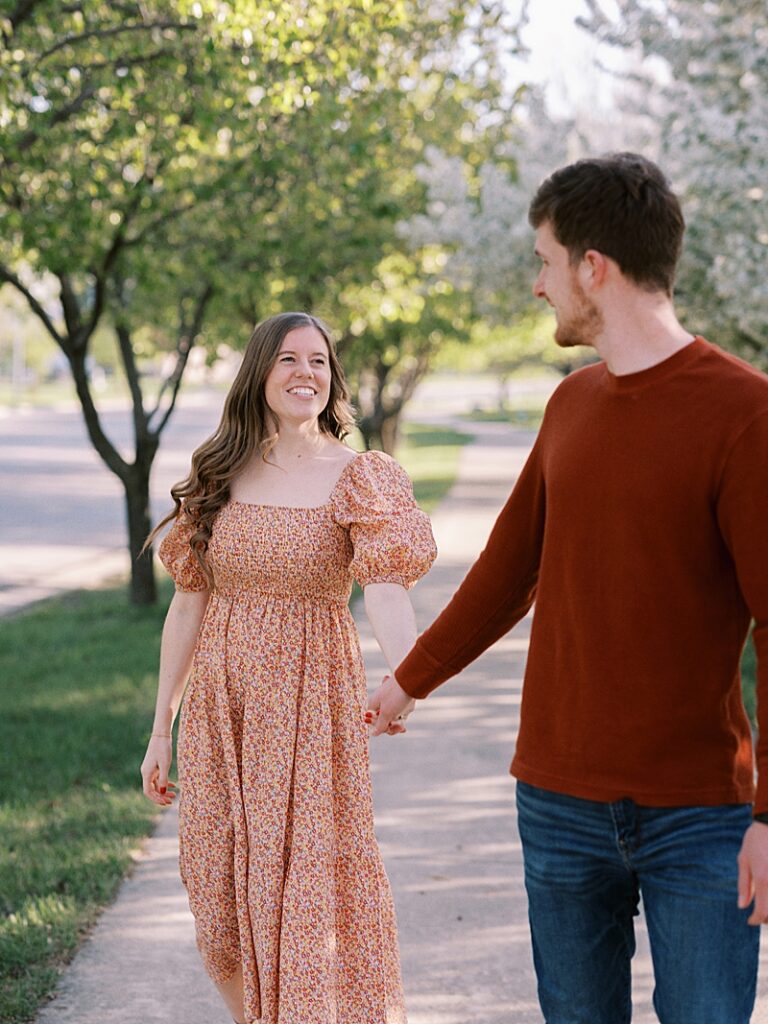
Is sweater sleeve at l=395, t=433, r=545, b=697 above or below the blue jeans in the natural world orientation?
above

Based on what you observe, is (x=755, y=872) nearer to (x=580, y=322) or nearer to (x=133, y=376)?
(x=580, y=322)

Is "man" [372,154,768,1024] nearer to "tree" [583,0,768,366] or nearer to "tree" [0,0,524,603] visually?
"tree" [0,0,524,603]

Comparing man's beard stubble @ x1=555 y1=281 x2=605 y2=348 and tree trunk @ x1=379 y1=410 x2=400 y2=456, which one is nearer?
man's beard stubble @ x1=555 y1=281 x2=605 y2=348

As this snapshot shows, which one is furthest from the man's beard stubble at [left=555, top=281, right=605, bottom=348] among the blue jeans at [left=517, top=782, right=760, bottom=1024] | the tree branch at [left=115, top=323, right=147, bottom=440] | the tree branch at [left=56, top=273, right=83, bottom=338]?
the tree branch at [left=115, top=323, right=147, bottom=440]

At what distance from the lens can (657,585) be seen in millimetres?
2318

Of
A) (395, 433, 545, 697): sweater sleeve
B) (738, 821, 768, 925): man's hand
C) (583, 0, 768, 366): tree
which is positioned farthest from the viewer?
(583, 0, 768, 366): tree

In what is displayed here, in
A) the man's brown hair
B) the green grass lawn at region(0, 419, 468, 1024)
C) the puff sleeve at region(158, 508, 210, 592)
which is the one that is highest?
the man's brown hair

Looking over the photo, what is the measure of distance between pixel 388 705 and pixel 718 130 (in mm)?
7295

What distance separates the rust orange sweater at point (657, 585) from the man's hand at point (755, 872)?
57 millimetres

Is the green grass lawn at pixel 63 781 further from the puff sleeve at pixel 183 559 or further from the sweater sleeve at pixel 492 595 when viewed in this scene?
the sweater sleeve at pixel 492 595

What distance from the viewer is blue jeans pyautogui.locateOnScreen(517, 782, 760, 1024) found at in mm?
2307

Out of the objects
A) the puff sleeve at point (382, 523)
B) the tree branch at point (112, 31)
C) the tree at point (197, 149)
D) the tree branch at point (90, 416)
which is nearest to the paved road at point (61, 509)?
the tree branch at point (90, 416)

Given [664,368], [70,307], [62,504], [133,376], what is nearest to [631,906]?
[664,368]

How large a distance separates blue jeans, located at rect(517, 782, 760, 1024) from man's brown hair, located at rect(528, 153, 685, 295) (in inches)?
34.9
